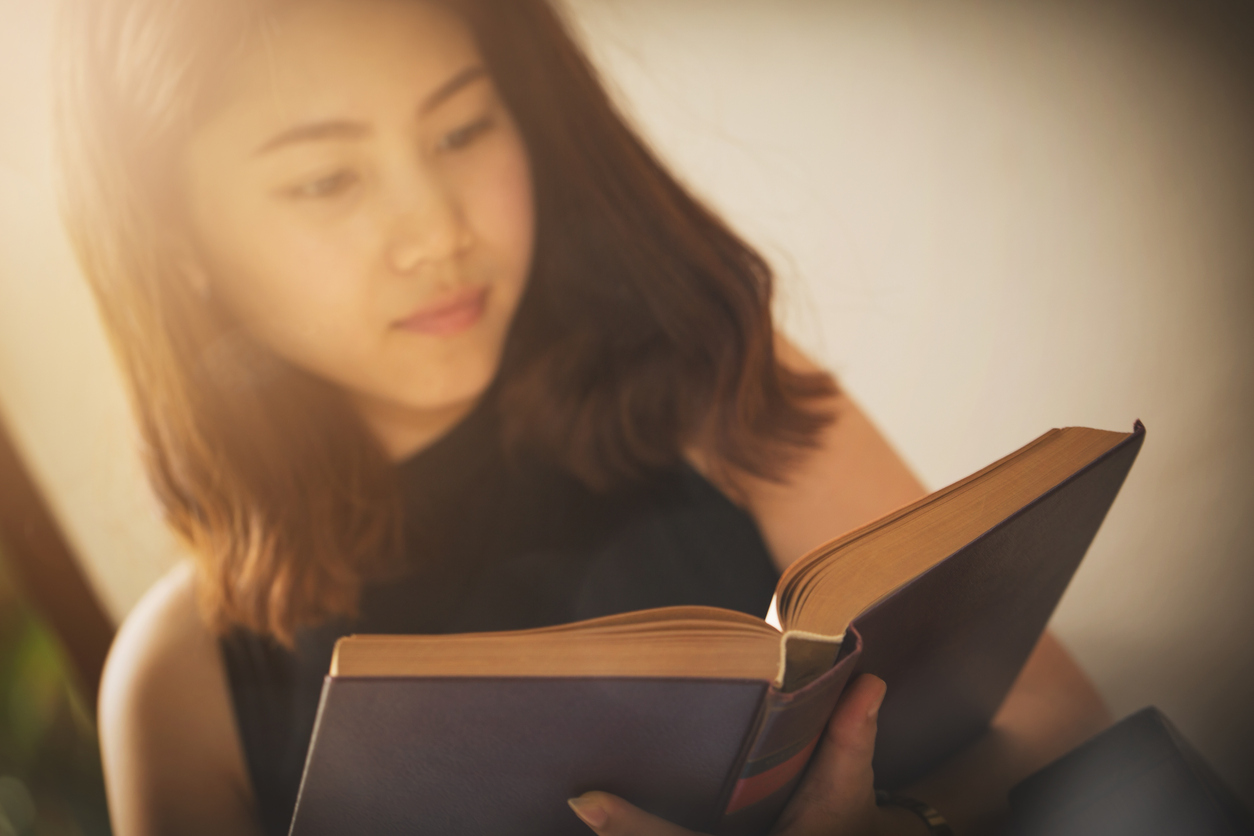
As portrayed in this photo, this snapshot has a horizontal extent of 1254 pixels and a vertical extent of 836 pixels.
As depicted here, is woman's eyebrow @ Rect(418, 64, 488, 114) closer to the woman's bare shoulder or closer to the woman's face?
the woman's face

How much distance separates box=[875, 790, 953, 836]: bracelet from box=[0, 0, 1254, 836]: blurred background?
0.27 m

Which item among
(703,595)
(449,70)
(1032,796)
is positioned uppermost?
(449,70)

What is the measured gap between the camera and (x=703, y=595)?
27.6 inches

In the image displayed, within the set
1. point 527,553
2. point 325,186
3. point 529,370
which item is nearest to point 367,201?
point 325,186

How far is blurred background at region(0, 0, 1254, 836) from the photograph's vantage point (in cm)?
66

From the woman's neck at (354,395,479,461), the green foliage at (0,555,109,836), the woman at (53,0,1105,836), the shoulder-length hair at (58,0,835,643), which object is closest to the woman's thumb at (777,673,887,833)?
the woman at (53,0,1105,836)

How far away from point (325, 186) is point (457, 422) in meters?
0.23

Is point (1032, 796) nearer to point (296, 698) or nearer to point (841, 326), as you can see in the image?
point (841, 326)

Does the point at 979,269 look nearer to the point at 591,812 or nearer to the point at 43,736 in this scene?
the point at 591,812

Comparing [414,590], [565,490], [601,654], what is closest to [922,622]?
[601,654]

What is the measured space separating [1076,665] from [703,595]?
0.40 m

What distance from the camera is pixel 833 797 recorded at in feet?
1.72

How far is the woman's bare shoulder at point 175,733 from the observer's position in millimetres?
712

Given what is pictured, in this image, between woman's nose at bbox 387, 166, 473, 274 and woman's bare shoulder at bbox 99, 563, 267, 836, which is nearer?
woman's nose at bbox 387, 166, 473, 274
